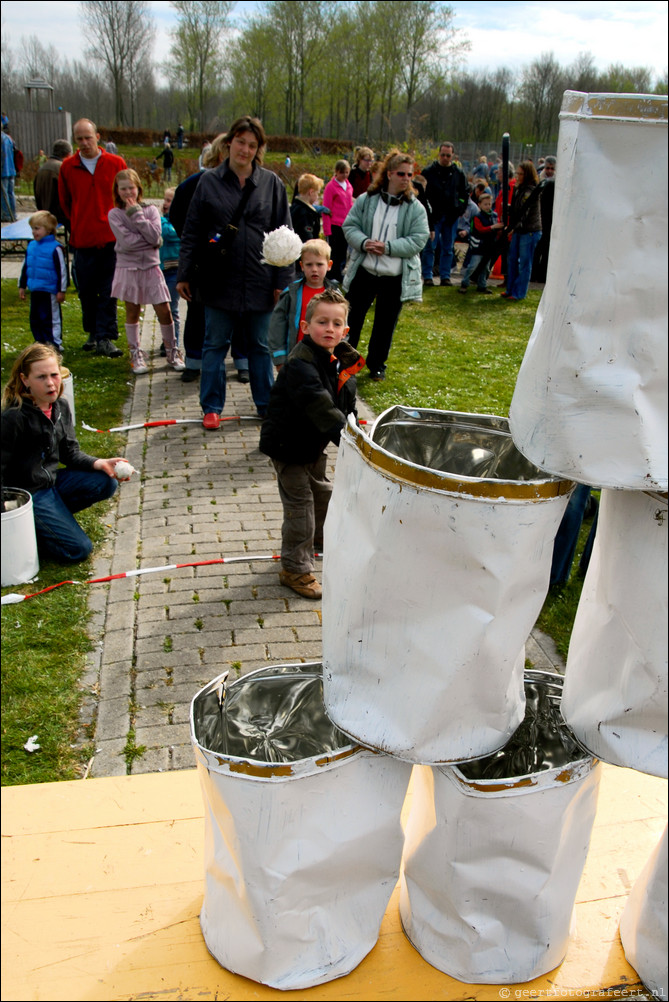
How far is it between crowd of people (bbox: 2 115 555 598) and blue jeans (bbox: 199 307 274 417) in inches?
0.4

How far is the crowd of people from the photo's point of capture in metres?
4.02

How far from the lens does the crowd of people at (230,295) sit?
4.02m

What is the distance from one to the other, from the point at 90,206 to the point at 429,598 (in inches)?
291

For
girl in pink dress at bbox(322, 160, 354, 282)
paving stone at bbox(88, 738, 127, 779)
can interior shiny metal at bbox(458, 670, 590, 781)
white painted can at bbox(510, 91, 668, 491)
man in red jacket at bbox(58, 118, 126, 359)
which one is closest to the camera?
white painted can at bbox(510, 91, 668, 491)

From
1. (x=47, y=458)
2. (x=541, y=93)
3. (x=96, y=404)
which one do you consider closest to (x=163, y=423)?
(x=96, y=404)

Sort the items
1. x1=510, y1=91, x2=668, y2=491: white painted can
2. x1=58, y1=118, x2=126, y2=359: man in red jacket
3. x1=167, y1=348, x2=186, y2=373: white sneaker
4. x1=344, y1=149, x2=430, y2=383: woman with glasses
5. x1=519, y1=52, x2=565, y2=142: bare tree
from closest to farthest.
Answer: x1=510, y1=91, x2=668, y2=491: white painted can → x1=344, y1=149, x2=430, y2=383: woman with glasses → x1=58, y1=118, x2=126, y2=359: man in red jacket → x1=167, y1=348, x2=186, y2=373: white sneaker → x1=519, y1=52, x2=565, y2=142: bare tree

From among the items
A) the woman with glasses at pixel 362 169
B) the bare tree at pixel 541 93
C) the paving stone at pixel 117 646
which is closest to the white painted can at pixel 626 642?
the paving stone at pixel 117 646

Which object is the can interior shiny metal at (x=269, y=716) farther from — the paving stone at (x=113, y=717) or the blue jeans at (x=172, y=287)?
the blue jeans at (x=172, y=287)

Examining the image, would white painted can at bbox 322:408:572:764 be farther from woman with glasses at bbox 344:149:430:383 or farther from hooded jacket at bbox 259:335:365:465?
woman with glasses at bbox 344:149:430:383

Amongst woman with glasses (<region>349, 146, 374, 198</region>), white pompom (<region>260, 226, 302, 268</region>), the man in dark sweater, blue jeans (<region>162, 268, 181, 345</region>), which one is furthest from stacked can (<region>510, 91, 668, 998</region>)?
the man in dark sweater

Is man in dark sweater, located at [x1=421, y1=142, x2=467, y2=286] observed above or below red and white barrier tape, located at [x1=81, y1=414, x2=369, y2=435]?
above

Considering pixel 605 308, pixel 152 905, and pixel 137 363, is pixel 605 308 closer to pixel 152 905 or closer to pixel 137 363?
pixel 152 905

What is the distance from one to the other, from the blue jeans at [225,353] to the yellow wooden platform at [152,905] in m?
4.01

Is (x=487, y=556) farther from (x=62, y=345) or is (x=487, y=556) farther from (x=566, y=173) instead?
(x=62, y=345)
